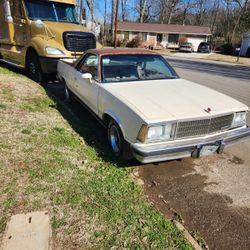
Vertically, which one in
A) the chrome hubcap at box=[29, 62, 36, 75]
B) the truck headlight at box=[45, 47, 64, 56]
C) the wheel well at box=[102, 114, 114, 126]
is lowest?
the chrome hubcap at box=[29, 62, 36, 75]

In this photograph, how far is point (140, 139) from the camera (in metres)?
3.46

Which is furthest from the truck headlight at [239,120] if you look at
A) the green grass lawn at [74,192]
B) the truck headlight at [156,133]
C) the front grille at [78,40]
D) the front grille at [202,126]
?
the front grille at [78,40]

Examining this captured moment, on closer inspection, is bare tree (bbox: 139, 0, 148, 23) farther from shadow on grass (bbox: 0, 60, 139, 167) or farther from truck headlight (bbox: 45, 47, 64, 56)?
shadow on grass (bbox: 0, 60, 139, 167)

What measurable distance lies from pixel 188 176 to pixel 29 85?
5.46m

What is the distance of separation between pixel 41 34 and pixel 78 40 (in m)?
1.14

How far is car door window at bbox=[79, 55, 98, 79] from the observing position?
16.6 feet

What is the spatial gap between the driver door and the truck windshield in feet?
14.1

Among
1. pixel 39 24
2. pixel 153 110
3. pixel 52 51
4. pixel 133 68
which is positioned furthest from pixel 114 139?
pixel 39 24

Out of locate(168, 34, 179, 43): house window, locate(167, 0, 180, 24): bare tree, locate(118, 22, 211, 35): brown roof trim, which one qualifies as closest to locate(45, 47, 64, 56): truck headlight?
locate(118, 22, 211, 35): brown roof trim

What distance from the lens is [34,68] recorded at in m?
8.62

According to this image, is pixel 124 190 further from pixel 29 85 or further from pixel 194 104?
pixel 29 85

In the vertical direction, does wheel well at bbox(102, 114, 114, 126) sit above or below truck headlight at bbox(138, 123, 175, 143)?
below

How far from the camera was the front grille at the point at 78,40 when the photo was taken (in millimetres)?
8391

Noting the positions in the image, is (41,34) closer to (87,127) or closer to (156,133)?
(87,127)
